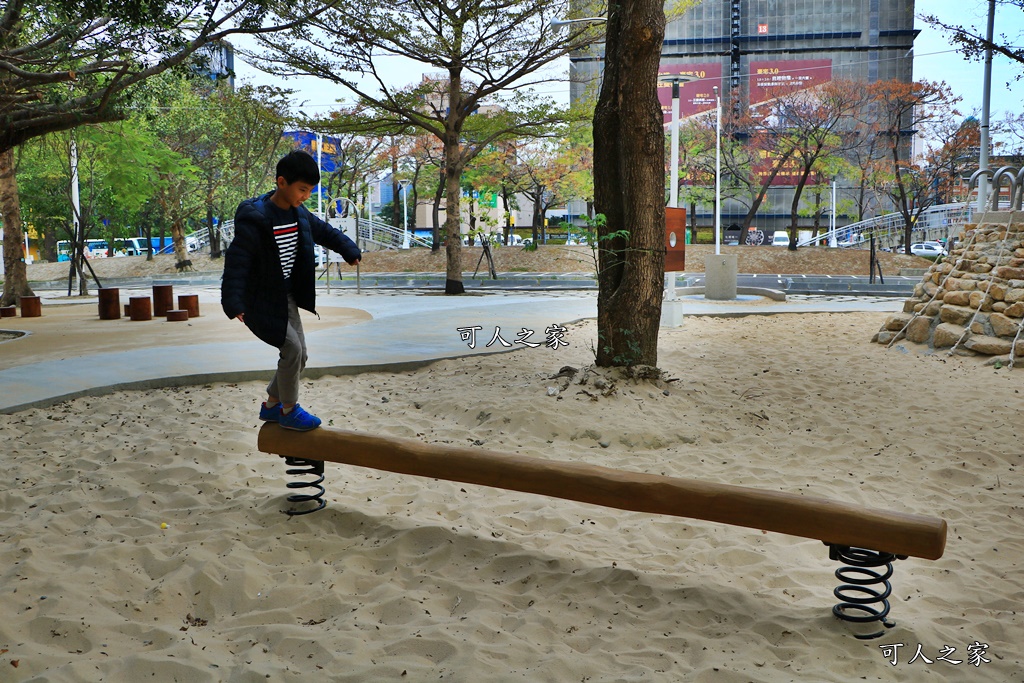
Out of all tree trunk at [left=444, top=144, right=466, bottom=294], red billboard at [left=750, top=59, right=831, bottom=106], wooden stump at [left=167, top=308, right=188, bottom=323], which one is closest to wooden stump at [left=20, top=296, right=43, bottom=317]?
wooden stump at [left=167, top=308, right=188, bottom=323]

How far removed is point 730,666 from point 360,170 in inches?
1392

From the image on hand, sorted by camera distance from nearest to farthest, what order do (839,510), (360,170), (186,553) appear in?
(839,510)
(186,553)
(360,170)

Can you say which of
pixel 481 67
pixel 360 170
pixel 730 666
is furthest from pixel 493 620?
pixel 360 170

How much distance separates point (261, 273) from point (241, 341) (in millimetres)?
6283

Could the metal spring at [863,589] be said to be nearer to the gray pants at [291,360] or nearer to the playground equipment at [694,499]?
the playground equipment at [694,499]

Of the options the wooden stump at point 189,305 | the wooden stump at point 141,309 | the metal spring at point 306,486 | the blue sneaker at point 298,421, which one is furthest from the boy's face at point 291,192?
the wooden stump at point 189,305

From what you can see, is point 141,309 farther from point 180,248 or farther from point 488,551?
→ point 180,248

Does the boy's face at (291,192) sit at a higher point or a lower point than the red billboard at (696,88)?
lower

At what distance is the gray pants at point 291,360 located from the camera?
4.09m

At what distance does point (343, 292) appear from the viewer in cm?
2053

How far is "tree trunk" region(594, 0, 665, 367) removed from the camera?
23.0 feet

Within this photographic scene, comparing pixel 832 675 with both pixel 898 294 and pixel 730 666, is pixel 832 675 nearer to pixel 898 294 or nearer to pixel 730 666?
pixel 730 666

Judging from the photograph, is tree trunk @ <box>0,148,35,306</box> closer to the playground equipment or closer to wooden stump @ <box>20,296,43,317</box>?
wooden stump @ <box>20,296,43,317</box>

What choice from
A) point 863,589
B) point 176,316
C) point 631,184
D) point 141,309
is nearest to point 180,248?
point 141,309
